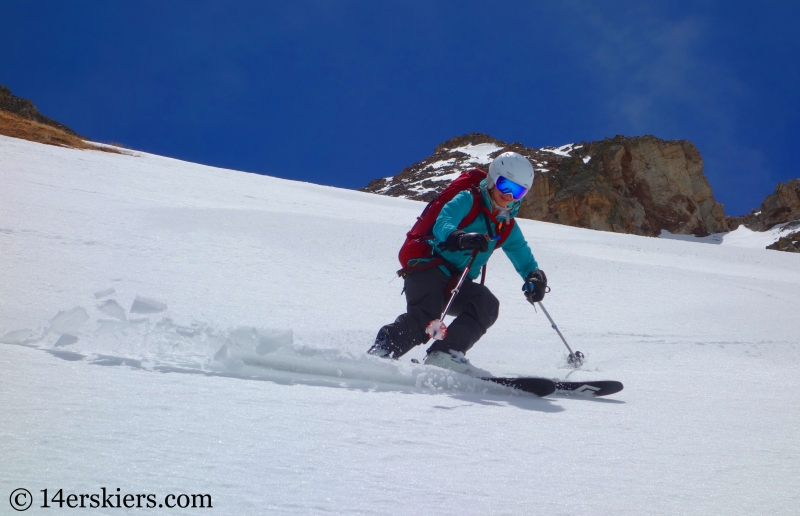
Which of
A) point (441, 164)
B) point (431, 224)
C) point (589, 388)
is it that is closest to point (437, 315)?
point (431, 224)

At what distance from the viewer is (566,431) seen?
1.94 m

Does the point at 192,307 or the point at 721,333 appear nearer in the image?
the point at 192,307

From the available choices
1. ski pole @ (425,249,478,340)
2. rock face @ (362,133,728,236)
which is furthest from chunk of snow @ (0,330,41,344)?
rock face @ (362,133,728,236)

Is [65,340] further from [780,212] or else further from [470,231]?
[780,212]

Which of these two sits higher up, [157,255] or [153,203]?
[153,203]

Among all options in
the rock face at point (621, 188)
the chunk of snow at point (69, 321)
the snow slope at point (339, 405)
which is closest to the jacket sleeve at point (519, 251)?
the snow slope at point (339, 405)

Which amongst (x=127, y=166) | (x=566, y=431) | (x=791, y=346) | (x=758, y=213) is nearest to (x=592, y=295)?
(x=791, y=346)

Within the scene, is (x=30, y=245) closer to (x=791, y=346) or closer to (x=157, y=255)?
(x=157, y=255)

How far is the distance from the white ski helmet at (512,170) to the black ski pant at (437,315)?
2.04 feet

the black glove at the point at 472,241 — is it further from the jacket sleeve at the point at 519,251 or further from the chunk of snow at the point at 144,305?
the chunk of snow at the point at 144,305

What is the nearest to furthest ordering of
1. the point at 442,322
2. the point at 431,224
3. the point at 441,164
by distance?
the point at 442,322, the point at 431,224, the point at 441,164

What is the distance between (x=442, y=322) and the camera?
3.01 metres

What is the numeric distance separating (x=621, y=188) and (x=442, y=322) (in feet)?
212

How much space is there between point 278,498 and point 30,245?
16.4 feet
